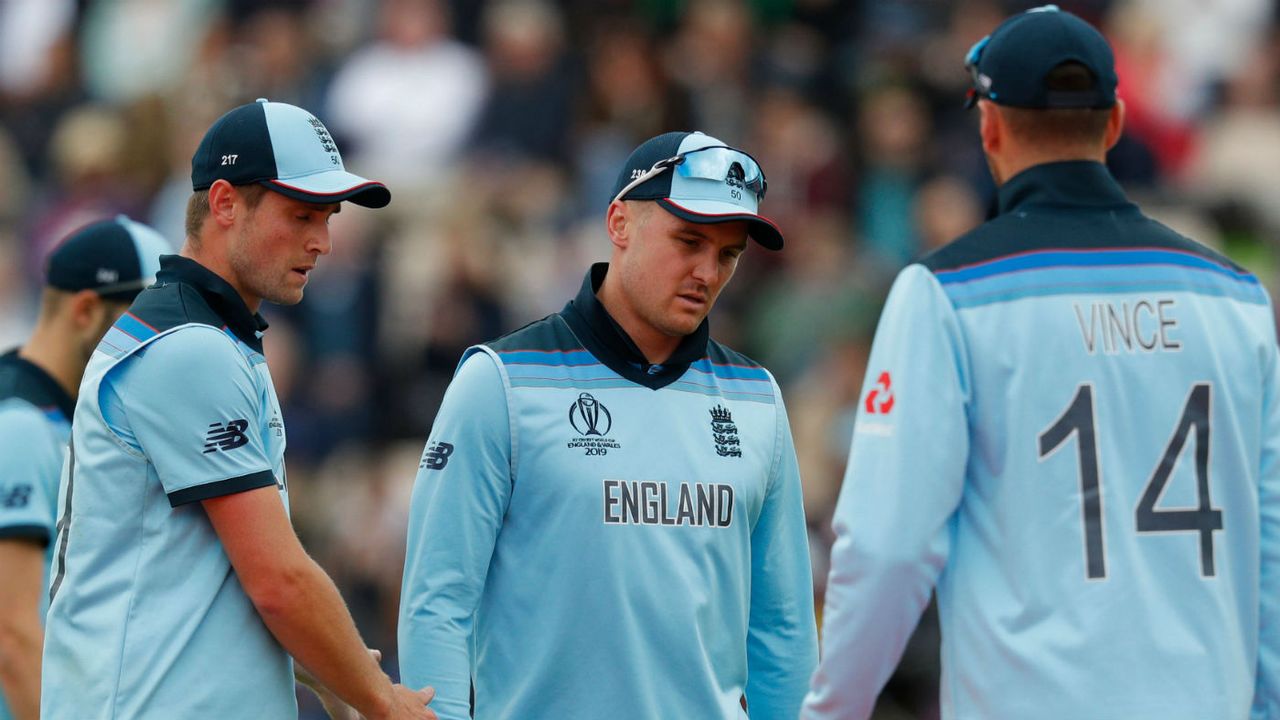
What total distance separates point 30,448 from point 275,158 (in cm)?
147

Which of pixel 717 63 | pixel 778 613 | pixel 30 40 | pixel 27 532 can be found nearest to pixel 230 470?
pixel 27 532

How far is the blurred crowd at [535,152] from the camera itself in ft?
39.7

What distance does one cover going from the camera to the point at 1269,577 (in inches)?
169

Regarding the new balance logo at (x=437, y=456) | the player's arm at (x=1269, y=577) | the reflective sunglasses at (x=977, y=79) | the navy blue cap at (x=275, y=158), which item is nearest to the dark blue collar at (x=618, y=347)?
the new balance logo at (x=437, y=456)

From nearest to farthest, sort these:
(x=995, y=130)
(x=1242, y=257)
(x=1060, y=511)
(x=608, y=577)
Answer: (x=1060, y=511)
(x=995, y=130)
(x=608, y=577)
(x=1242, y=257)

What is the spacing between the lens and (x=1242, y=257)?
37.9ft

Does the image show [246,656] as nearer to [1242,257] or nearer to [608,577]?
[608,577]

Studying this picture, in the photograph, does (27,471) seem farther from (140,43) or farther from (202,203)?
(140,43)

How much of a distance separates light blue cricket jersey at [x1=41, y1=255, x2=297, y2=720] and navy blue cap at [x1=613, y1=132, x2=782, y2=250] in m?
1.31

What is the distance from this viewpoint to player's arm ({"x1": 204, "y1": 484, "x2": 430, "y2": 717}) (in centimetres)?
429

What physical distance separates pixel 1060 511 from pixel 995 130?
3.22ft

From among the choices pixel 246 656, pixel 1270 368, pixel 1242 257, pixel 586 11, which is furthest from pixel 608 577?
pixel 586 11

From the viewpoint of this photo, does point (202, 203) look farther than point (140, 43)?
No

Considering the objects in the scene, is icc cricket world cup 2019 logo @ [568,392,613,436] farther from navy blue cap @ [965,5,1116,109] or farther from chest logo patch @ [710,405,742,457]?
navy blue cap @ [965,5,1116,109]
